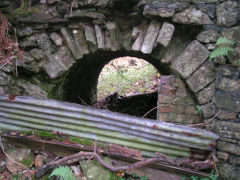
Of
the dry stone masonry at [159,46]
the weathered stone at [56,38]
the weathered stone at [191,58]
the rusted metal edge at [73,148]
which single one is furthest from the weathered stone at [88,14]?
the rusted metal edge at [73,148]

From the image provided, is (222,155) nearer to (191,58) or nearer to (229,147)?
(229,147)

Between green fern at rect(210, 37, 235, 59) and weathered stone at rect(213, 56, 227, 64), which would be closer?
green fern at rect(210, 37, 235, 59)

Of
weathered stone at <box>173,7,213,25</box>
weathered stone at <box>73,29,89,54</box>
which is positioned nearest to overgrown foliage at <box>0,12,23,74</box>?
weathered stone at <box>73,29,89,54</box>

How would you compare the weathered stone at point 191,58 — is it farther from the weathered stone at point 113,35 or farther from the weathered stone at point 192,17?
the weathered stone at point 113,35

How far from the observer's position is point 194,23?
224 centimetres

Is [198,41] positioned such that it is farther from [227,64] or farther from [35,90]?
[35,90]

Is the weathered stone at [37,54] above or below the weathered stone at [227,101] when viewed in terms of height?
above

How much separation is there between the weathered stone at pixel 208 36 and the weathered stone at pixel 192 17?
0.10 metres

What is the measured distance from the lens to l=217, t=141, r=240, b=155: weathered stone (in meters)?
2.11

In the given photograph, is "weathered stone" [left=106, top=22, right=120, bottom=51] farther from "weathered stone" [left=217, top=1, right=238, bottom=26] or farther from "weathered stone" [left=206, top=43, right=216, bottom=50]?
"weathered stone" [left=217, top=1, right=238, bottom=26]

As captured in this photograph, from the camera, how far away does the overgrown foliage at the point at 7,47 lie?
107 inches

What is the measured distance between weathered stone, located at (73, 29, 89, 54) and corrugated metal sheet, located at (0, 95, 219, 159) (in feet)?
2.86

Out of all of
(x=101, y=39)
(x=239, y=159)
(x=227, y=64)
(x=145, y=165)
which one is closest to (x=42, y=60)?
(x=101, y=39)

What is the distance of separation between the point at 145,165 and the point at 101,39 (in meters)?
1.64
